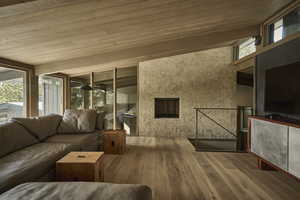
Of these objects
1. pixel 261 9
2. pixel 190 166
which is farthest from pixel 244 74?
pixel 190 166

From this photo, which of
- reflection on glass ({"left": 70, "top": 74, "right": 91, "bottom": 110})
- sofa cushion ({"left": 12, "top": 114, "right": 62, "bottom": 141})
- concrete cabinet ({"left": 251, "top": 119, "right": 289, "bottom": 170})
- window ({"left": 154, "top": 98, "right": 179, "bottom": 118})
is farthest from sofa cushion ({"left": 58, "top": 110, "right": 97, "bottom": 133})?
concrete cabinet ({"left": 251, "top": 119, "right": 289, "bottom": 170})

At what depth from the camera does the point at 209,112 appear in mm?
5461

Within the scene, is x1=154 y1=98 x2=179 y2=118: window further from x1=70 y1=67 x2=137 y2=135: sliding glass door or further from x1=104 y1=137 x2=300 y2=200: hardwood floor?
x1=104 y1=137 x2=300 y2=200: hardwood floor

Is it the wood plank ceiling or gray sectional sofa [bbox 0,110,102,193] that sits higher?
the wood plank ceiling

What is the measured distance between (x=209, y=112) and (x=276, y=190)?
3.40 meters

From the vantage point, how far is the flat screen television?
94.0 inches

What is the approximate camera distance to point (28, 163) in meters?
1.83

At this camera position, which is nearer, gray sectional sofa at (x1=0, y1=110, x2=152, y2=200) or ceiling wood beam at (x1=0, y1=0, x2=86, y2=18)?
gray sectional sofa at (x1=0, y1=110, x2=152, y2=200)

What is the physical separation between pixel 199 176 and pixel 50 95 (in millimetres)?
4672

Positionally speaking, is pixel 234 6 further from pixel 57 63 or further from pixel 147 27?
pixel 57 63

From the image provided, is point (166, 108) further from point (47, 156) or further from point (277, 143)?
point (47, 156)

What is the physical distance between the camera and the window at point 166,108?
5621 mm

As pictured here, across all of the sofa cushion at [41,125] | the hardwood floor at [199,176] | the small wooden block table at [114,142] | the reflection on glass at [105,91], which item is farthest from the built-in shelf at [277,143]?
the reflection on glass at [105,91]

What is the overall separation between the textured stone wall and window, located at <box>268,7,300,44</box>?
2135 millimetres
